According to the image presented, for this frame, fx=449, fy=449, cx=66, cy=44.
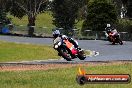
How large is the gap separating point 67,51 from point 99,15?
34.7 meters

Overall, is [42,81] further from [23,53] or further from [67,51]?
[23,53]

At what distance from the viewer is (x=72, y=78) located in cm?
1447

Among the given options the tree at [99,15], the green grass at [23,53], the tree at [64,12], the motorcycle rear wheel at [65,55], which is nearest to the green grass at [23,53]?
the green grass at [23,53]

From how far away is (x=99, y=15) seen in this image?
57406 millimetres

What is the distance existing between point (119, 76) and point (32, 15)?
5612cm

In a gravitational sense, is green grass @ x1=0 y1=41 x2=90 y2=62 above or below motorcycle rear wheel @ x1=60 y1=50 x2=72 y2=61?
below

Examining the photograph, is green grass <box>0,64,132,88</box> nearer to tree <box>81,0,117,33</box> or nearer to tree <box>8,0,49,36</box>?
tree <box>81,0,117,33</box>

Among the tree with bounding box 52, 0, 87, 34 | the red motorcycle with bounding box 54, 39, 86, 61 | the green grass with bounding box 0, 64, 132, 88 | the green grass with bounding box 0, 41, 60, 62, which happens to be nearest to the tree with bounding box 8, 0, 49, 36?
the tree with bounding box 52, 0, 87, 34

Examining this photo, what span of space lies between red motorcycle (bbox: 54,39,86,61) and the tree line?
3379 cm

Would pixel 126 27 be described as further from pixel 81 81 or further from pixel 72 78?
pixel 81 81

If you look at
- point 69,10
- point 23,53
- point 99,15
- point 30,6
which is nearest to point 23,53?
point 23,53

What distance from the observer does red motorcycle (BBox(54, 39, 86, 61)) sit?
2239 cm

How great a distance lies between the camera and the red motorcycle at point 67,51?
22392 mm

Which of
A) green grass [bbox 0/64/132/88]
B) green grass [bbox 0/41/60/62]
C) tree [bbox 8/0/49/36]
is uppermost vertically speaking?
green grass [bbox 0/64/132/88]
